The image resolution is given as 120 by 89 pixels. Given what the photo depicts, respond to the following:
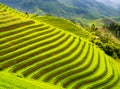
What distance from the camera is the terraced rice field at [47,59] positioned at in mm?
45688

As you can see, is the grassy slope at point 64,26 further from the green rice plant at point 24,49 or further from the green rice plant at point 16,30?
the green rice plant at point 24,49

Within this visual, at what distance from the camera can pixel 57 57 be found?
175 feet

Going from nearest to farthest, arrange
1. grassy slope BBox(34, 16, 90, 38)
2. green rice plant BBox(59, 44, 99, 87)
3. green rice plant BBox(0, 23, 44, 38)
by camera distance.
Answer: green rice plant BBox(59, 44, 99, 87) → green rice plant BBox(0, 23, 44, 38) → grassy slope BBox(34, 16, 90, 38)

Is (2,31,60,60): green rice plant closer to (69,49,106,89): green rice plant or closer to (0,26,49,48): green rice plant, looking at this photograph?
(0,26,49,48): green rice plant

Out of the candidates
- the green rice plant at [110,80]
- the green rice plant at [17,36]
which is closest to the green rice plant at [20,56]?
the green rice plant at [17,36]

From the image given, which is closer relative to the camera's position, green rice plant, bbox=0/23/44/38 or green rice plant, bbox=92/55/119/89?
green rice plant, bbox=92/55/119/89

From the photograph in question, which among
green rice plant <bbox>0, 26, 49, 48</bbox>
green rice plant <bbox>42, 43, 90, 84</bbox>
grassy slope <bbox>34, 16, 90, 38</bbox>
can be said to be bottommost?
green rice plant <bbox>42, 43, 90, 84</bbox>

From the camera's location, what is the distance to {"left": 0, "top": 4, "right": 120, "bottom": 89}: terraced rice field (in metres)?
45.7

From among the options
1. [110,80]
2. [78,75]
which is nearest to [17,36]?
[78,75]

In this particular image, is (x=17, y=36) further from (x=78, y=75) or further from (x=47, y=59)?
(x=78, y=75)

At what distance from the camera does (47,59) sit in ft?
166

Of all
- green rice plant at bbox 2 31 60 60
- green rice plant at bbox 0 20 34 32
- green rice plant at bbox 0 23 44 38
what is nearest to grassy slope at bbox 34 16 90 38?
green rice plant at bbox 0 23 44 38

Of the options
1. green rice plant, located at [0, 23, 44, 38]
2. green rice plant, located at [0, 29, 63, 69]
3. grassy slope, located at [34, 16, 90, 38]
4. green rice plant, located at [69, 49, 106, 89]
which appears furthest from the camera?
grassy slope, located at [34, 16, 90, 38]

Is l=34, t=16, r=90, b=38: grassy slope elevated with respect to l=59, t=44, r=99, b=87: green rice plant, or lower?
elevated
